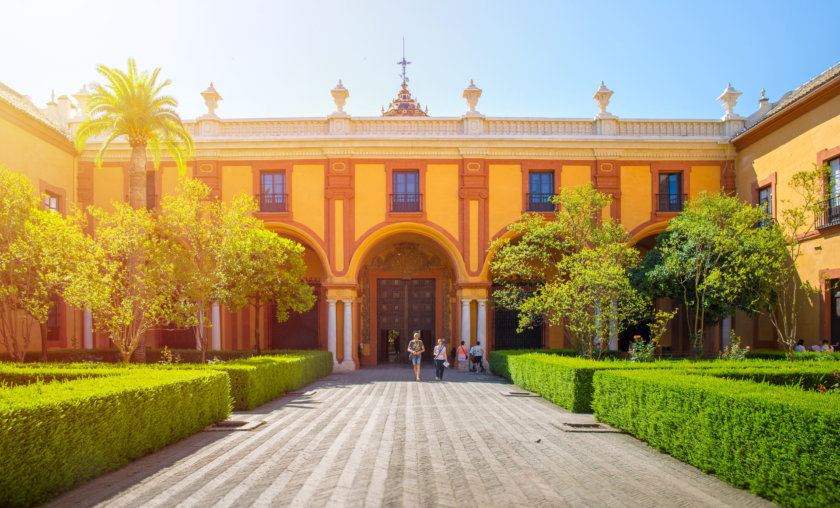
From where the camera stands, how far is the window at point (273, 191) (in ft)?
74.9

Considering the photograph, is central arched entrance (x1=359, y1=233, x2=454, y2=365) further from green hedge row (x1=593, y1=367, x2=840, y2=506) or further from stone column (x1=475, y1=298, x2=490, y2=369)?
green hedge row (x1=593, y1=367, x2=840, y2=506)

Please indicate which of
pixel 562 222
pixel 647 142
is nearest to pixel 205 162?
pixel 562 222

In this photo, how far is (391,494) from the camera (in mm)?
5727

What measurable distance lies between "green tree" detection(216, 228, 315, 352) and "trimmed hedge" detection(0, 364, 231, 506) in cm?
629

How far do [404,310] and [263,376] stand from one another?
542 inches

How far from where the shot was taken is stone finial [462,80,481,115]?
74.6 feet

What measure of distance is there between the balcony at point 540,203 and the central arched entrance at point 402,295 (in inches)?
185

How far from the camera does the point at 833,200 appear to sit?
16.8 metres

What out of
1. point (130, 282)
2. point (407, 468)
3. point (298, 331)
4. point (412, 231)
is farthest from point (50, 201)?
point (407, 468)

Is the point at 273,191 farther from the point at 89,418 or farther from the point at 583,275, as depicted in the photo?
the point at 89,418

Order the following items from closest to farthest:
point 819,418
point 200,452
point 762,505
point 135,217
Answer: point 819,418 < point 762,505 < point 200,452 < point 135,217

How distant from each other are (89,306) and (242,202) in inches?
194

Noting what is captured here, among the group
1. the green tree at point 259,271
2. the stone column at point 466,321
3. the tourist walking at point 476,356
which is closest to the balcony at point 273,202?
the green tree at point 259,271

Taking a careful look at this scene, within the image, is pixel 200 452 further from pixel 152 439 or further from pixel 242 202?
pixel 242 202
